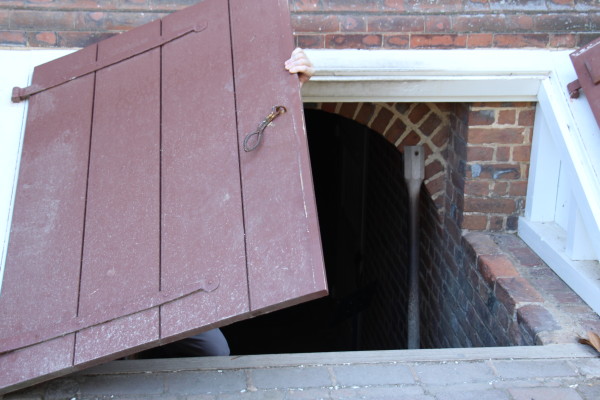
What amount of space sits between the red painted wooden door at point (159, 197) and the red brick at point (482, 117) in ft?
4.22

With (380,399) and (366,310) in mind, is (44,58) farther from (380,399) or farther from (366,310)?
(366,310)

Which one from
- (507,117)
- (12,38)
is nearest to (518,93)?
(507,117)

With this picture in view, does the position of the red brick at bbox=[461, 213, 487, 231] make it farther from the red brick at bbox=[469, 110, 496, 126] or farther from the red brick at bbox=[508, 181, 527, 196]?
the red brick at bbox=[469, 110, 496, 126]

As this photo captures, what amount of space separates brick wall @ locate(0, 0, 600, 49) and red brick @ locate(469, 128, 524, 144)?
1.41 feet

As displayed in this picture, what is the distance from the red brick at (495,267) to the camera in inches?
127

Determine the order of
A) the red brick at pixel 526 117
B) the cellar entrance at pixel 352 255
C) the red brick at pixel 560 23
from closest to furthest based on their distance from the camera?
the red brick at pixel 560 23 < the red brick at pixel 526 117 < the cellar entrance at pixel 352 255

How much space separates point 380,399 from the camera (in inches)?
92.5

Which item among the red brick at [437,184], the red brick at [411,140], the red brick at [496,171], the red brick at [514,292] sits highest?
the red brick at [411,140]

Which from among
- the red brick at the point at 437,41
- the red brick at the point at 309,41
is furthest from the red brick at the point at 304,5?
the red brick at the point at 437,41

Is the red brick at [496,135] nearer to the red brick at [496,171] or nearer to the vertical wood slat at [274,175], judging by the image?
the red brick at [496,171]

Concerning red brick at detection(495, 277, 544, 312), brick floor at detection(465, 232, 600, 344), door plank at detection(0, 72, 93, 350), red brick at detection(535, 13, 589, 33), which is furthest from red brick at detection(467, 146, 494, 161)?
door plank at detection(0, 72, 93, 350)

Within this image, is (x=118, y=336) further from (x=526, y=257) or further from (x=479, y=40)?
(x=479, y=40)

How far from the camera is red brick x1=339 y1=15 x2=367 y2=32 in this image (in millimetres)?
3324

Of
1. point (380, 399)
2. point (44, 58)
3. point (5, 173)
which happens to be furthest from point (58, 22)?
point (380, 399)
